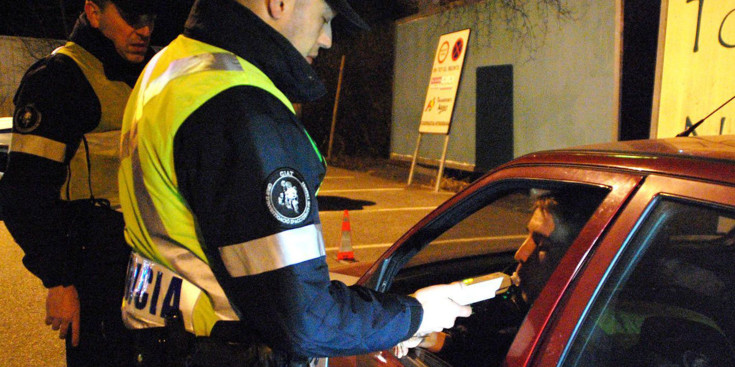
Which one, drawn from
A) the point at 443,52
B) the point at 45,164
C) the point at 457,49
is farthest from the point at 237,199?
the point at 443,52

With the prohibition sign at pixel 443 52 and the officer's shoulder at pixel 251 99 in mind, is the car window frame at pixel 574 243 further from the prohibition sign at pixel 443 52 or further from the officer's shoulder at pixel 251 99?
the prohibition sign at pixel 443 52

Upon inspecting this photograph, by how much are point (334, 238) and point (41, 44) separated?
1313 centimetres

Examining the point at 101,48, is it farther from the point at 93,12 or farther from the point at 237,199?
the point at 237,199

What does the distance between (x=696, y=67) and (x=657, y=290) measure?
458 centimetres

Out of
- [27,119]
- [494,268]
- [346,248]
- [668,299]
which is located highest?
[27,119]

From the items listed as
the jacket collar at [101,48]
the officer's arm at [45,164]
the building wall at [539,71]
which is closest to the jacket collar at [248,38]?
the officer's arm at [45,164]

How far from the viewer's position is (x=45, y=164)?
1.96 m

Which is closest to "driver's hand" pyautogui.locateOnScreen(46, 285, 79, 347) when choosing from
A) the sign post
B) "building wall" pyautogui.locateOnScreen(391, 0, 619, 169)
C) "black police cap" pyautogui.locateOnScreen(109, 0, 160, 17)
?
"black police cap" pyautogui.locateOnScreen(109, 0, 160, 17)

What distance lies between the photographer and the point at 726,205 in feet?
3.64

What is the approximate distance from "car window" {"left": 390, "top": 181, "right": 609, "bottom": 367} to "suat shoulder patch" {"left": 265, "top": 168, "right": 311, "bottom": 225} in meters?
0.68

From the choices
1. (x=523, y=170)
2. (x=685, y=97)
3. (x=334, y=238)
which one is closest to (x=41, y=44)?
(x=334, y=238)

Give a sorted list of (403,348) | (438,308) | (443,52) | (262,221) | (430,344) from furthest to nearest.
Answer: (443,52)
(430,344)
(403,348)
(438,308)
(262,221)

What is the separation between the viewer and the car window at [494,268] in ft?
5.68

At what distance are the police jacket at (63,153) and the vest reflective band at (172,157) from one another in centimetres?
70
